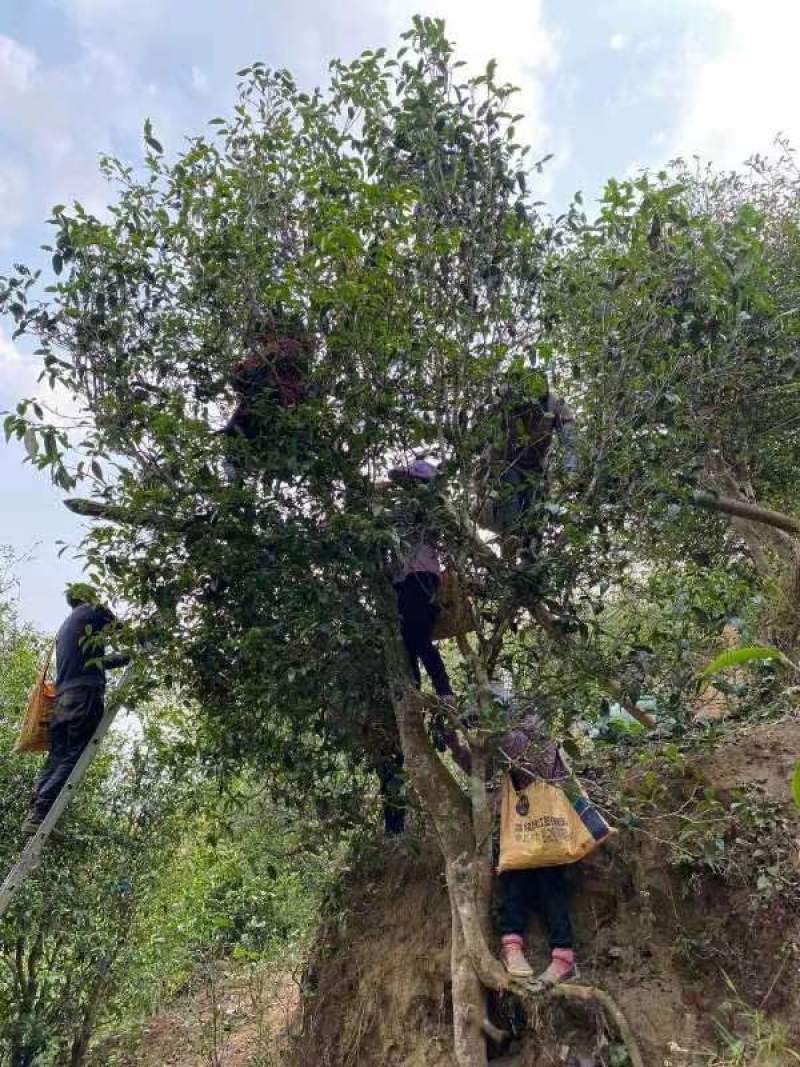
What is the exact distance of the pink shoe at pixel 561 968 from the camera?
4020 mm

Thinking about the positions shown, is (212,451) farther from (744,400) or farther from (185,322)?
(744,400)

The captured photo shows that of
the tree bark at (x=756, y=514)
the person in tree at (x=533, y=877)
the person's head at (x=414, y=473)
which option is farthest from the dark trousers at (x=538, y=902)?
the tree bark at (x=756, y=514)

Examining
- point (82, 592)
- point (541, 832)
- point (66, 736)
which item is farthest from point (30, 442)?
point (541, 832)

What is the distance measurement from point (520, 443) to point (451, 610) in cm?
122

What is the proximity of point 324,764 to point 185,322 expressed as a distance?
2.69 m

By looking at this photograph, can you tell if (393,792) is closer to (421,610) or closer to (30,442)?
(421,610)

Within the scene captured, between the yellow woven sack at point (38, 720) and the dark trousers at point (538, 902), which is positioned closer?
the dark trousers at point (538, 902)

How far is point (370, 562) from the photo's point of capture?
4.25m

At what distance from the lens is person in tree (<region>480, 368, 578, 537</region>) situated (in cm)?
434

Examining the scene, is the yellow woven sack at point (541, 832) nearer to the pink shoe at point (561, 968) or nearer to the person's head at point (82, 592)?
the pink shoe at point (561, 968)

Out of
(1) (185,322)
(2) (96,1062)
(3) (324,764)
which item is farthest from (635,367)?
(2) (96,1062)

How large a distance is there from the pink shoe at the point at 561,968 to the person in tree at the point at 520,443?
216 centimetres

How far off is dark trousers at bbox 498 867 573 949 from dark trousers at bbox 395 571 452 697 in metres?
1.20

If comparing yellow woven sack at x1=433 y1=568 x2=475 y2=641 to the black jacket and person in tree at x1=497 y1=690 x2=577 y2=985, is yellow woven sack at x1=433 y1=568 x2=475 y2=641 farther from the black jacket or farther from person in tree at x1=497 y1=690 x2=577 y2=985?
the black jacket
